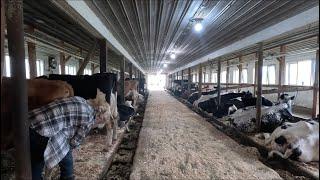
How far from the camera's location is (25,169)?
181 cm

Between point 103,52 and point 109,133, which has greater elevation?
point 103,52

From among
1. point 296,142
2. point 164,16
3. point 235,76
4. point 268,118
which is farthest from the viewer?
point 235,76

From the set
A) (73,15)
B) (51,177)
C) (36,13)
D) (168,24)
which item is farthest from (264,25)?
(51,177)

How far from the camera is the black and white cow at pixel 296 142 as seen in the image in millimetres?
3107

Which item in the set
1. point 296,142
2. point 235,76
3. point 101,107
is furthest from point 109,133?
point 235,76

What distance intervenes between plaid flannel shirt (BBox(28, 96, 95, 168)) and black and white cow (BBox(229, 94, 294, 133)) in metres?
3.41

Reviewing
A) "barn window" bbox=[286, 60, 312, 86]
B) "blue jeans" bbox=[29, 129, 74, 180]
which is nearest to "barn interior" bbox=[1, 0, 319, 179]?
"blue jeans" bbox=[29, 129, 74, 180]

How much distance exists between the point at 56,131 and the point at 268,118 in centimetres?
381

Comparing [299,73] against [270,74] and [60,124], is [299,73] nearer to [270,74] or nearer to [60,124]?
[270,74]

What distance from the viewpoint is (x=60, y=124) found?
210 cm

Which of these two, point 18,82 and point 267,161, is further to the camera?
point 267,161

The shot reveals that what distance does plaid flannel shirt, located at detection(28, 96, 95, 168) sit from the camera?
1988 millimetres

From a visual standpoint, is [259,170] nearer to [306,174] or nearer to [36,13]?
[306,174]

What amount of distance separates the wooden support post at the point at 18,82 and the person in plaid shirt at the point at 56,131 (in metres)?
0.19
